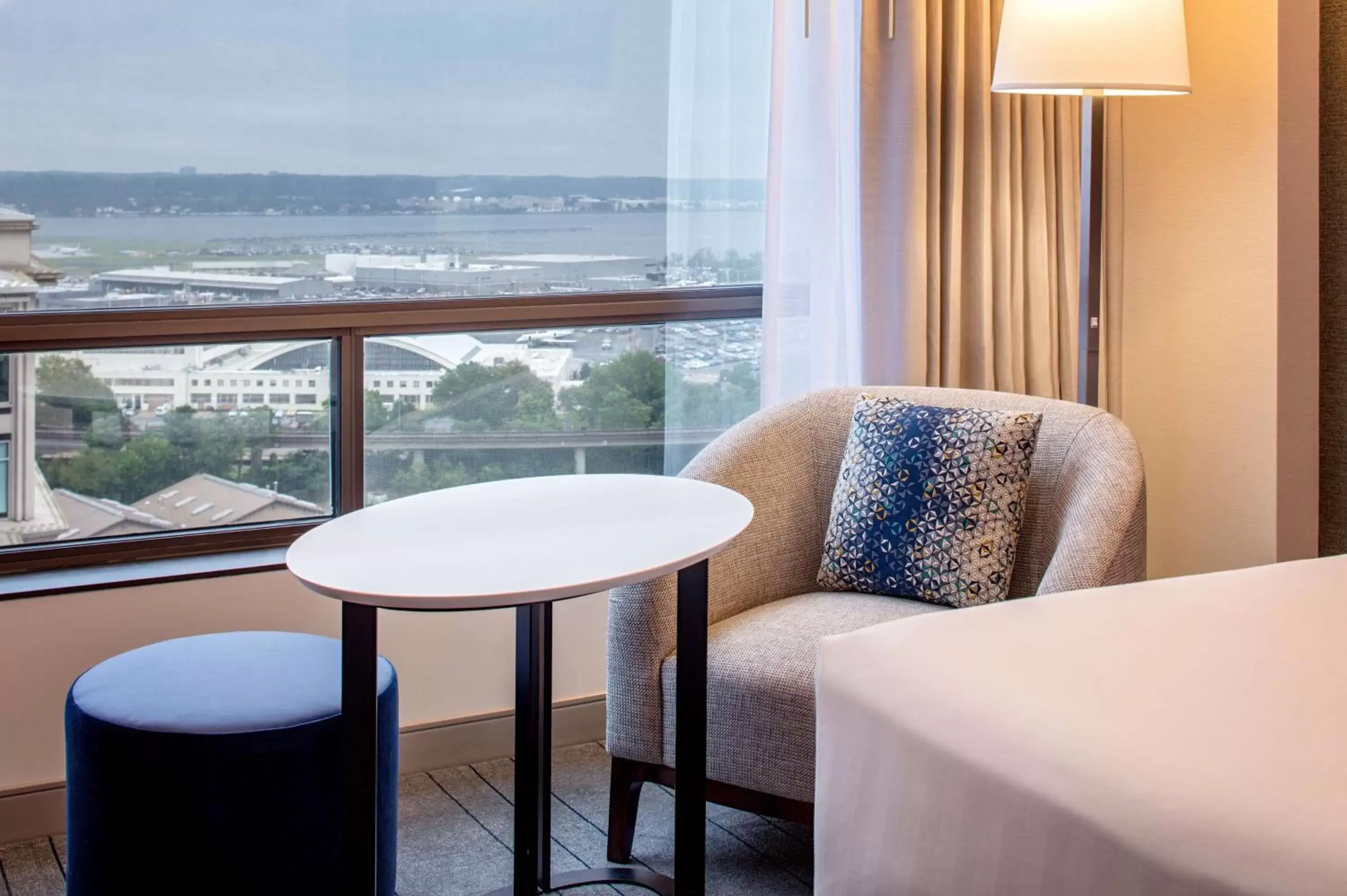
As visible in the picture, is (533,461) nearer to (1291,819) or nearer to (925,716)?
(925,716)

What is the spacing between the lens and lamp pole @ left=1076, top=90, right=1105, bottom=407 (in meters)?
3.09

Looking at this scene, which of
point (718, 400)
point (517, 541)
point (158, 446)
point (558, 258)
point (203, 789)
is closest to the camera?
point (517, 541)

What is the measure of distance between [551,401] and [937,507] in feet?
3.50

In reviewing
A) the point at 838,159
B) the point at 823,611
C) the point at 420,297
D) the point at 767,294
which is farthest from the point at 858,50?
the point at 823,611

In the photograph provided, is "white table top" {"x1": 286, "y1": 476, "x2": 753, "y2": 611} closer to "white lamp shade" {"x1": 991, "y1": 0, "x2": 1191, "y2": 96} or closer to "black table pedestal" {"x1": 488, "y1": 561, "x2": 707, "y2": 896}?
"black table pedestal" {"x1": 488, "y1": 561, "x2": 707, "y2": 896}

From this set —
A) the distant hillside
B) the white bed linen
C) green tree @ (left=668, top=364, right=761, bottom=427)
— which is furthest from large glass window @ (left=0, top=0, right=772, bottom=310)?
the white bed linen

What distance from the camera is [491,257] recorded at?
3.15m

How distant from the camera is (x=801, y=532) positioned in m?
2.84

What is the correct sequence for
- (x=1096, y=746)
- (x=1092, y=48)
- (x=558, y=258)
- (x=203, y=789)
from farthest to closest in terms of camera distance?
(x=558, y=258) < (x=1092, y=48) < (x=203, y=789) < (x=1096, y=746)

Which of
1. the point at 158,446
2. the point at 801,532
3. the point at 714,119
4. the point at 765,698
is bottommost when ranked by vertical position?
the point at 765,698

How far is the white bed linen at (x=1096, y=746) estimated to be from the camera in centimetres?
127

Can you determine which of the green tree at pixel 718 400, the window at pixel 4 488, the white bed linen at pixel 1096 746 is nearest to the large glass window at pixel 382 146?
the green tree at pixel 718 400

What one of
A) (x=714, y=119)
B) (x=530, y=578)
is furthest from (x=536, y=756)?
(x=714, y=119)

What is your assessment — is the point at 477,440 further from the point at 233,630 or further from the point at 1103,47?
the point at 1103,47
